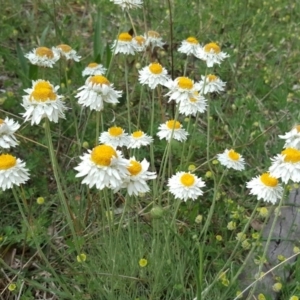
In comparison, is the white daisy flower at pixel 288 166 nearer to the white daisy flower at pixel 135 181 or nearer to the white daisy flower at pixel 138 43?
the white daisy flower at pixel 135 181

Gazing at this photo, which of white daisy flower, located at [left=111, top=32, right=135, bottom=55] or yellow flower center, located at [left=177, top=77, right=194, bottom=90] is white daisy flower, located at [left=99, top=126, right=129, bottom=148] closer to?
yellow flower center, located at [left=177, top=77, right=194, bottom=90]

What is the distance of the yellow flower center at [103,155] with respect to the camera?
126 centimetres

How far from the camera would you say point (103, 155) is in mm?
1269

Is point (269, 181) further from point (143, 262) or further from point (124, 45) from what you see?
point (124, 45)

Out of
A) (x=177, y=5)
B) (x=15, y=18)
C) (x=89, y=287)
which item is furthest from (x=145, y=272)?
(x=15, y=18)

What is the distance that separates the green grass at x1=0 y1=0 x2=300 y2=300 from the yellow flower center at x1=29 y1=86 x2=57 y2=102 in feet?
1.07

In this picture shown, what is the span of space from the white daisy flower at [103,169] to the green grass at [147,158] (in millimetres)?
121

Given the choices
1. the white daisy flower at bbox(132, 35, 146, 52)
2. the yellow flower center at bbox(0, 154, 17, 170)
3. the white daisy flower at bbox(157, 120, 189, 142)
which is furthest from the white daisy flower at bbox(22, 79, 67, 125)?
the white daisy flower at bbox(132, 35, 146, 52)

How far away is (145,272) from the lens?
5.73 ft

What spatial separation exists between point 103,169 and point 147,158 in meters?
1.08

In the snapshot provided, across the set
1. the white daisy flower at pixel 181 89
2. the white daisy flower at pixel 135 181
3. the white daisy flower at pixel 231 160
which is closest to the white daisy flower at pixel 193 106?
the white daisy flower at pixel 181 89

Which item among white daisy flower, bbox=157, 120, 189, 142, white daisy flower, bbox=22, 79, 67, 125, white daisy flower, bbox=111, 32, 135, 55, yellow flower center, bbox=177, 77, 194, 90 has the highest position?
white daisy flower, bbox=111, 32, 135, 55

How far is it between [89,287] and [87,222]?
0.38 m

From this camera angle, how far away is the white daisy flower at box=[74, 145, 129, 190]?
1.27 meters
